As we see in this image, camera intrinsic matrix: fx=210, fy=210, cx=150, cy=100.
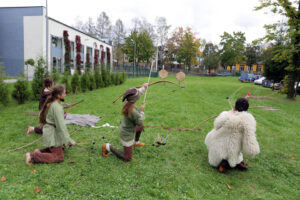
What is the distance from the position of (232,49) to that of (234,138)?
63.5 metres

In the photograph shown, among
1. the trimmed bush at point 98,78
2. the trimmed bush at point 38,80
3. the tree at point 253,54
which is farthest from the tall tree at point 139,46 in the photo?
the tree at point 253,54

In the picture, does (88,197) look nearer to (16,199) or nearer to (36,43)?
(16,199)

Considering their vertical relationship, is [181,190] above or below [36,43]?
below

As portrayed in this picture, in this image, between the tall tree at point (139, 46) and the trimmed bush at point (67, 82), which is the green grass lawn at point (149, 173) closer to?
the trimmed bush at point (67, 82)

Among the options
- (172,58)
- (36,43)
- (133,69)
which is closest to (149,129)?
(36,43)

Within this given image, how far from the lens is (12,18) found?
2200 cm

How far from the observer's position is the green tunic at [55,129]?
3.62 meters

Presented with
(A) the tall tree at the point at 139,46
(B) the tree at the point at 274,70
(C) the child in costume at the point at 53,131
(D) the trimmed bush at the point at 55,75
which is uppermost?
(A) the tall tree at the point at 139,46

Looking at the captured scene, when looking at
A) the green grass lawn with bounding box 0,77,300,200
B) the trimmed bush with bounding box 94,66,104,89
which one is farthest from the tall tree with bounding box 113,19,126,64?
the green grass lawn with bounding box 0,77,300,200

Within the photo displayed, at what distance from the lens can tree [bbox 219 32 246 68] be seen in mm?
60469

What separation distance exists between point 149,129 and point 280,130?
4140 millimetres

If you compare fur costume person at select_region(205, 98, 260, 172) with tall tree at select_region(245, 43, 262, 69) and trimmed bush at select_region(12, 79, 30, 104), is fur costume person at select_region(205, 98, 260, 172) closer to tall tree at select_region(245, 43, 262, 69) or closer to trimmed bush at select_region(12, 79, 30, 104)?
trimmed bush at select_region(12, 79, 30, 104)

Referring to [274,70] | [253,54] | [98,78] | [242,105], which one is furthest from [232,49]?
[242,105]

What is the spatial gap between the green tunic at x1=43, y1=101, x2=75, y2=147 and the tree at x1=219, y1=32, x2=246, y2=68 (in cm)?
6316
